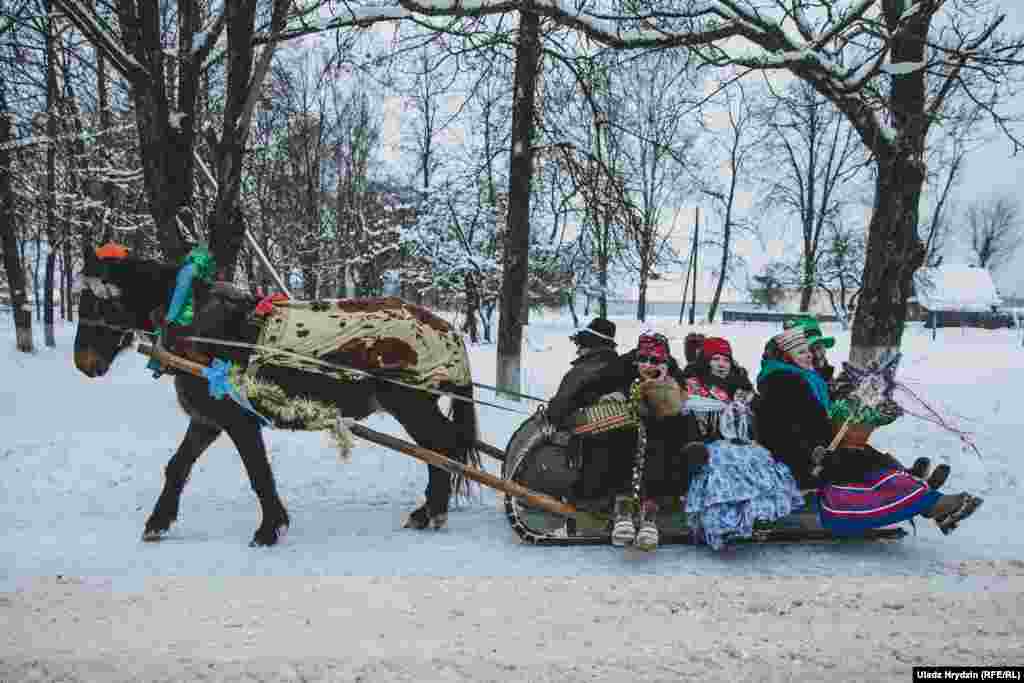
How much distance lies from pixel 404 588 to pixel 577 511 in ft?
3.61

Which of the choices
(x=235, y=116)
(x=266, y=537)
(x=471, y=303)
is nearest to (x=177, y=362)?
(x=266, y=537)

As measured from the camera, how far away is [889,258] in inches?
254

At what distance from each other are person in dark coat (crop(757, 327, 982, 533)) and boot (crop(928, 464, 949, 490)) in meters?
0.07

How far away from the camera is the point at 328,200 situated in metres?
27.7

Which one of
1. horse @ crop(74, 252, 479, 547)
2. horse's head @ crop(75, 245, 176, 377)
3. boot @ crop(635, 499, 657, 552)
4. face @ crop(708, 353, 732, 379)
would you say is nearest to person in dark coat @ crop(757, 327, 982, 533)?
face @ crop(708, 353, 732, 379)

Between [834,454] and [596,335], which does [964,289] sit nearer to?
[834,454]

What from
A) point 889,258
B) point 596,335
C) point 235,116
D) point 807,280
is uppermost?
point 235,116

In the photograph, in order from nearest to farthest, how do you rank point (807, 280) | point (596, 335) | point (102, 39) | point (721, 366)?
point (596, 335), point (721, 366), point (102, 39), point (807, 280)

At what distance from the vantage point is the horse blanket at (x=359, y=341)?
4.17 meters

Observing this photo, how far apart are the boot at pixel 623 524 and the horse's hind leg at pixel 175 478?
2.52 m

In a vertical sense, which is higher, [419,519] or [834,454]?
[834,454]

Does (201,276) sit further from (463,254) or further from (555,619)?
(463,254)

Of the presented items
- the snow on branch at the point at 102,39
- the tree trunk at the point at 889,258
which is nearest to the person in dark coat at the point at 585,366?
the tree trunk at the point at 889,258

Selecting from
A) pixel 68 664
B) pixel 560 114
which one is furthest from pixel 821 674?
pixel 560 114
